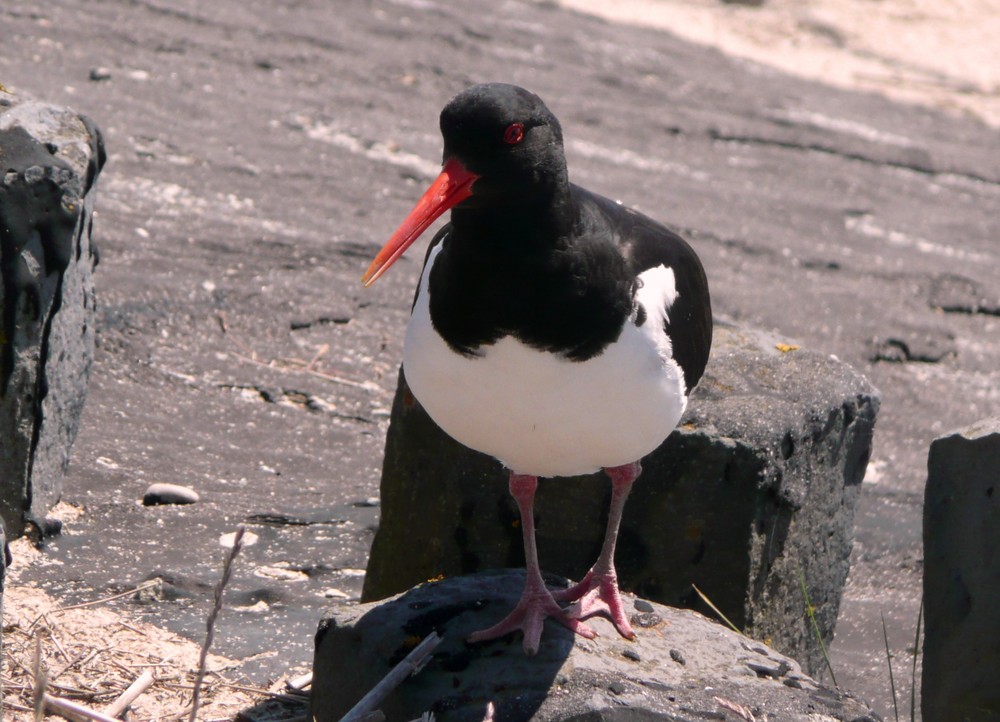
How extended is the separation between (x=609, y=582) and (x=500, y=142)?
1372mm

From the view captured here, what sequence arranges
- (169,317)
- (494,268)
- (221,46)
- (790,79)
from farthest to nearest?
(790,79) < (221,46) < (169,317) < (494,268)

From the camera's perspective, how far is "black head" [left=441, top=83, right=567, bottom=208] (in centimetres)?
327

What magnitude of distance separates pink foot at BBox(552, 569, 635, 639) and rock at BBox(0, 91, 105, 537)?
185 cm

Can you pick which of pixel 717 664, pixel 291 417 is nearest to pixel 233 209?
pixel 291 417

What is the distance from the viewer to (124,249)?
6.91 m

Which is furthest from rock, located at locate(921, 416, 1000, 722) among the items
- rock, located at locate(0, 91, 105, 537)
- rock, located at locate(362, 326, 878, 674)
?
rock, located at locate(0, 91, 105, 537)

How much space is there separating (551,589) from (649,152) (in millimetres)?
6806

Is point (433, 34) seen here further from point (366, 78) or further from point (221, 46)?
point (221, 46)

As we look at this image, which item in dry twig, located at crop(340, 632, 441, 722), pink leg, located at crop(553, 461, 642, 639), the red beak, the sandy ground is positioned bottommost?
dry twig, located at crop(340, 632, 441, 722)

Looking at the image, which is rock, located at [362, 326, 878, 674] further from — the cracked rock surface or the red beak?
the red beak

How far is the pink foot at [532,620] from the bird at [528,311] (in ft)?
0.09

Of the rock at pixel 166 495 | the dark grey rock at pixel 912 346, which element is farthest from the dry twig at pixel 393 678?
the dark grey rock at pixel 912 346

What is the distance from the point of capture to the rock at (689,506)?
414 cm

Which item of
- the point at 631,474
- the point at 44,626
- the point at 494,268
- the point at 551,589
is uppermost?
the point at 494,268
